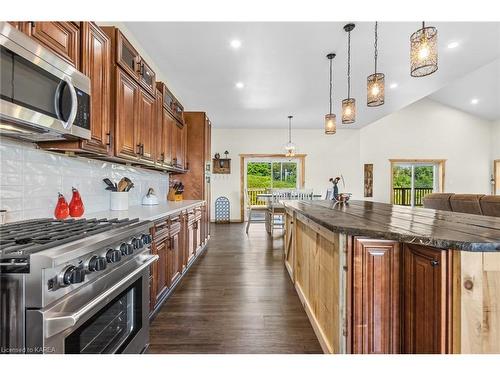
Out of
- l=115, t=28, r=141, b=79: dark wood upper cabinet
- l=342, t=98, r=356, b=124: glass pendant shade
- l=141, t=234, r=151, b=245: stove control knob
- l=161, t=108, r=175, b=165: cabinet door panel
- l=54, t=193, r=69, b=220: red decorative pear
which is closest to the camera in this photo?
l=141, t=234, r=151, b=245: stove control knob

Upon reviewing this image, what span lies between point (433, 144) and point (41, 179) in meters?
9.85

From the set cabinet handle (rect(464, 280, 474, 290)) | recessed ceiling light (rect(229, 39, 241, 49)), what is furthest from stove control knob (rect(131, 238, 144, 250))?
recessed ceiling light (rect(229, 39, 241, 49))

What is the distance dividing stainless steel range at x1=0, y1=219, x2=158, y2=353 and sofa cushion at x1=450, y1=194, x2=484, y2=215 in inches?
182

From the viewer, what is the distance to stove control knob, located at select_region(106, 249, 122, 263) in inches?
48.1

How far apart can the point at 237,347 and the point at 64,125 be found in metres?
1.68

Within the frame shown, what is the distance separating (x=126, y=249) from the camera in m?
1.38

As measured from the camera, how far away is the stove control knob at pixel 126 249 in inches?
53.2

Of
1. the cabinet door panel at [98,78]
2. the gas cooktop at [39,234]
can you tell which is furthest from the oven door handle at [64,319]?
the cabinet door panel at [98,78]

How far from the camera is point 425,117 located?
8391mm

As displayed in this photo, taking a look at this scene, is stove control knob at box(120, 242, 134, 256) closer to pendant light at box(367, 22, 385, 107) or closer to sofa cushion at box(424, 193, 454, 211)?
pendant light at box(367, 22, 385, 107)

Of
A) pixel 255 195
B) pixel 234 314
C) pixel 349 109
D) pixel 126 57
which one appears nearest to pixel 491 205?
pixel 349 109

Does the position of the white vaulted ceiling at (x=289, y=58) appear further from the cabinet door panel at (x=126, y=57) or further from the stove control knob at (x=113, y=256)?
the stove control knob at (x=113, y=256)
